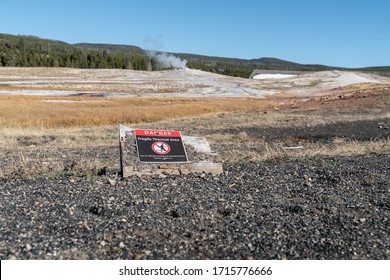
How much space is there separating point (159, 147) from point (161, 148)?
0.15ft

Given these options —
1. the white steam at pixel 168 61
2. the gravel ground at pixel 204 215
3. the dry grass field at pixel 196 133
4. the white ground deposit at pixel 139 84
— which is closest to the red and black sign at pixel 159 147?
the gravel ground at pixel 204 215

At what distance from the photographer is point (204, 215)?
6.84 meters

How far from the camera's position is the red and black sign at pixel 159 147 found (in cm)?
930

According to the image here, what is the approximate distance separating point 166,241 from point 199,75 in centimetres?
10217

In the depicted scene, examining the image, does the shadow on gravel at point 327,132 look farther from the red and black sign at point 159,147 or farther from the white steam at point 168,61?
the white steam at point 168,61

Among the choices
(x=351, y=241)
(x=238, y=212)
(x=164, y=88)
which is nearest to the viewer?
(x=351, y=241)

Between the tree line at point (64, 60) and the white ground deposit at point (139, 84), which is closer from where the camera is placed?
the white ground deposit at point (139, 84)

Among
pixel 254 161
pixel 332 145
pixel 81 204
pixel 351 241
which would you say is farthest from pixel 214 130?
pixel 351 241

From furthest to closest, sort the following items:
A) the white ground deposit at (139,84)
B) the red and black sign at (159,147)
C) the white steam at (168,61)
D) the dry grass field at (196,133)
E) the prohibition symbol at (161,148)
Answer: the white steam at (168,61) → the white ground deposit at (139,84) → the dry grass field at (196,133) → the prohibition symbol at (161,148) → the red and black sign at (159,147)

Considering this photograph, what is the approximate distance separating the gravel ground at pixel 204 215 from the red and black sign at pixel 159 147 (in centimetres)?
47

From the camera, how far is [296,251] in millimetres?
5422

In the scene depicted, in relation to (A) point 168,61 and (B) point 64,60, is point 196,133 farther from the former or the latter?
(A) point 168,61
